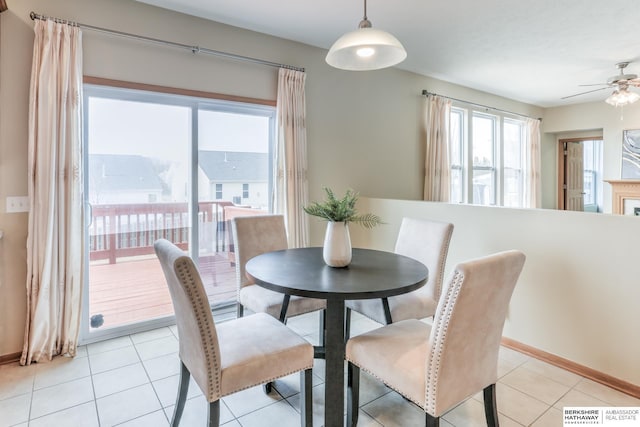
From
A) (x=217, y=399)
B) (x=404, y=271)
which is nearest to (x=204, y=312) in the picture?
(x=217, y=399)

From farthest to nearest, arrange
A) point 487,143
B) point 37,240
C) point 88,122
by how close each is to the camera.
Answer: point 487,143, point 88,122, point 37,240

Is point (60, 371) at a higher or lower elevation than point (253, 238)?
lower

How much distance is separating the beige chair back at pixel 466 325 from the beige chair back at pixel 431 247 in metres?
0.90

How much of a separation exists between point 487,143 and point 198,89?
15.3 ft

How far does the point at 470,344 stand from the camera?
56.3 inches

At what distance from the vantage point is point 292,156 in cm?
355

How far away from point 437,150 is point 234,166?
9.16 ft

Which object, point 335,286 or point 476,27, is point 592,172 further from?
point 335,286

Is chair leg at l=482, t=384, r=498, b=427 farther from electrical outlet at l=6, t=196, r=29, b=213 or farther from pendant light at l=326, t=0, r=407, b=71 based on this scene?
electrical outlet at l=6, t=196, r=29, b=213

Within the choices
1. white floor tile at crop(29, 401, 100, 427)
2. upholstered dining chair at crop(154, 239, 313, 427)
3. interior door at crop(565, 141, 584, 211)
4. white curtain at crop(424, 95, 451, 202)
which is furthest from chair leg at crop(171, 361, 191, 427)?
interior door at crop(565, 141, 584, 211)

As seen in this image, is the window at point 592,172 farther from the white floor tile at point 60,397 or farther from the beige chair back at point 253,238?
the white floor tile at point 60,397

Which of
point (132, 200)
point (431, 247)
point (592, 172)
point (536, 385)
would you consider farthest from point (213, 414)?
point (592, 172)

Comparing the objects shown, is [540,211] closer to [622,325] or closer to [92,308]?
[622,325]

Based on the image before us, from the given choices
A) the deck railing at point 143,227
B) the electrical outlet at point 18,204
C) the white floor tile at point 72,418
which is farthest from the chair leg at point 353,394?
the electrical outlet at point 18,204
